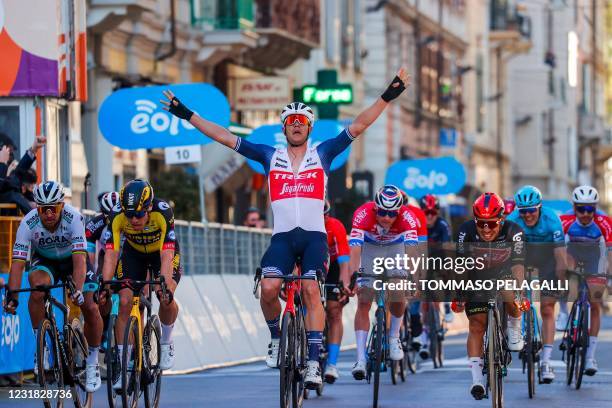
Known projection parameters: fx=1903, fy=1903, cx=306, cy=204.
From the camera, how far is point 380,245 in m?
17.2

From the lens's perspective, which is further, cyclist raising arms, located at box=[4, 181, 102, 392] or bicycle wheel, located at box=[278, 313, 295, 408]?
cyclist raising arms, located at box=[4, 181, 102, 392]

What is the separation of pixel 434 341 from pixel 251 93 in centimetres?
1687

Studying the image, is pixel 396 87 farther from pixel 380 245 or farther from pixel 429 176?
pixel 429 176

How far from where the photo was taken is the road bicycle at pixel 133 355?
44.3ft

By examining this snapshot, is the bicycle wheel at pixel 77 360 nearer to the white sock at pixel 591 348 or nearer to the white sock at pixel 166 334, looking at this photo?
the white sock at pixel 166 334

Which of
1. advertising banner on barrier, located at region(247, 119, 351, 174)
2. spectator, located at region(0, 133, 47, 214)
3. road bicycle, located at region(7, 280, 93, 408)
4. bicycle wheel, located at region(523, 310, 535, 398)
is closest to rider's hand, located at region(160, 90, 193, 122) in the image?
road bicycle, located at region(7, 280, 93, 408)

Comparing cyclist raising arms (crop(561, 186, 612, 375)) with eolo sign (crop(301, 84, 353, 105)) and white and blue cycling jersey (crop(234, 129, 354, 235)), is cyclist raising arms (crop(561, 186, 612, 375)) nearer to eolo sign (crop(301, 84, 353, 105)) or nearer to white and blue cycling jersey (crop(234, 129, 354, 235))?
white and blue cycling jersey (crop(234, 129, 354, 235))

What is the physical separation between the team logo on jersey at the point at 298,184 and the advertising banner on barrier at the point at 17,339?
13.1ft

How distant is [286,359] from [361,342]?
12.9ft

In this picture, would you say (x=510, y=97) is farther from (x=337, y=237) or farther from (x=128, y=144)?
(x=337, y=237)

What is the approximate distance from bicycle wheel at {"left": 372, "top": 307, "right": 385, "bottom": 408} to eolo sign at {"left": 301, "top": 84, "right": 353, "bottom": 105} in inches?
569

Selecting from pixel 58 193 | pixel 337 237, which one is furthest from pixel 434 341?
pixel 58 193

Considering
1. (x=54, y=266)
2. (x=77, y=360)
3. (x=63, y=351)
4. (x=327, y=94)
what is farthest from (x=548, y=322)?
(x=327, y=94)

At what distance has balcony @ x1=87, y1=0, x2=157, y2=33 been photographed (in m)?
29.3
